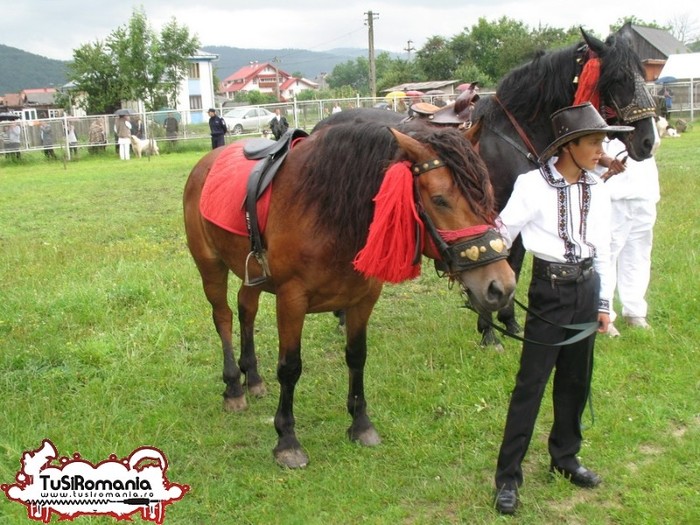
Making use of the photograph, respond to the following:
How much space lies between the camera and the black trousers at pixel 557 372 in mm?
3078

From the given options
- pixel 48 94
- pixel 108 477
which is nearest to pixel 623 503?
pixel 108 477

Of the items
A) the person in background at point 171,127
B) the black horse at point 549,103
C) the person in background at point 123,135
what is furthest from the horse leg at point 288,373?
the person in background at point 171,127

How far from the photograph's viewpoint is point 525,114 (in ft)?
16.5

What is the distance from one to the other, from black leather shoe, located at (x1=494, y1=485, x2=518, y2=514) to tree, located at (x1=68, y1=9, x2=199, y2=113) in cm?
3226

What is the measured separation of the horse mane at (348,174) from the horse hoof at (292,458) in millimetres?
1265

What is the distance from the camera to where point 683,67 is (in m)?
38.6

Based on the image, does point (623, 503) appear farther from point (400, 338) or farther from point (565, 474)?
point (400, 338)

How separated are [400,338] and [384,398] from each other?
112 cm

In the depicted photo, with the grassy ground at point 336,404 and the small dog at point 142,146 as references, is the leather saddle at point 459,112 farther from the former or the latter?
the small dog at point 142,146

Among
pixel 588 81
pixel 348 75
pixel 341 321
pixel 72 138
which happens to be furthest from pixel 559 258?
pixel 348 75

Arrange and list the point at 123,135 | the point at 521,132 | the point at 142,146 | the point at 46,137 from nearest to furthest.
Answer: the point at 521,132 → the point at 46,137 → the point at 123,135 → the point at 142,146

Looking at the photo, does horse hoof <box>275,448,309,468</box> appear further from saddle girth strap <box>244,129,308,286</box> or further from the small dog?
the small dog

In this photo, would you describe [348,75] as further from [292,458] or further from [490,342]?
[292,458]

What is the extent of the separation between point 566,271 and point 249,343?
99.8 inches
